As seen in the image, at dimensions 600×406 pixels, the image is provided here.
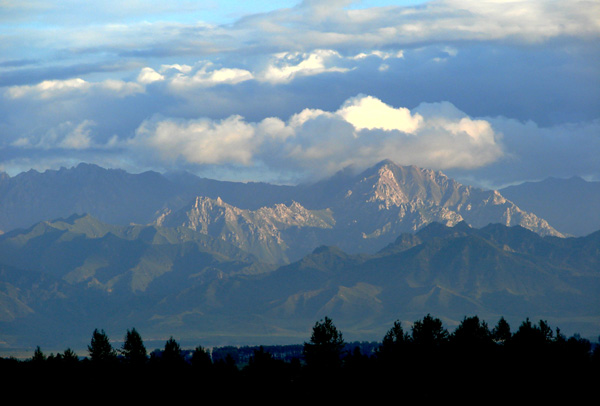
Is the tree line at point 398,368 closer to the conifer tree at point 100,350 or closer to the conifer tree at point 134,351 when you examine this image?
the conifer tree at point 134,351

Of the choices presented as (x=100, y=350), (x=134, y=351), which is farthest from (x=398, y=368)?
(x=100, y=350)

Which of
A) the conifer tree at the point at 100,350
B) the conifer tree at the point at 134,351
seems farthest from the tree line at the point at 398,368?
the conifer tree at the point at 100,350

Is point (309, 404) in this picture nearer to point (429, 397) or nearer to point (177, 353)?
point (429, 397)

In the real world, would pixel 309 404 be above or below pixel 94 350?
below

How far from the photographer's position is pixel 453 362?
174375mm

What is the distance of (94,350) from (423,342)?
61.9 m

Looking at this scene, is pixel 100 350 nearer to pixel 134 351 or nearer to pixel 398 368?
pixel 134 351

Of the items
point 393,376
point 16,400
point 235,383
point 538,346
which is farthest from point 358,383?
point 16,400

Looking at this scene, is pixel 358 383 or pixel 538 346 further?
pixel 538 346

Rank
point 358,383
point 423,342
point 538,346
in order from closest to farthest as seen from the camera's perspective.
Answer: point 358,383 < point 538,346 < point 423,342

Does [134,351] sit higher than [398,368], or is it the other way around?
[134,351]

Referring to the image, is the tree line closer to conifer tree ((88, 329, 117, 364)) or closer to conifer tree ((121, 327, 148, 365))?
conifer tree ((121, 327, 148, 365))

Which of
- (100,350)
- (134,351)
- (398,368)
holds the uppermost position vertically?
(100,350)

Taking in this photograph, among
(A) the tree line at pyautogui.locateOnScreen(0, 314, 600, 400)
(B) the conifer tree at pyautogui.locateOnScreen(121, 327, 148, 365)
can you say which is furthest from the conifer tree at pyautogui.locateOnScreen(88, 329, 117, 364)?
(B) the conifer tree at pyautogui.locateOnScreen(121, 327, 148, 365)
